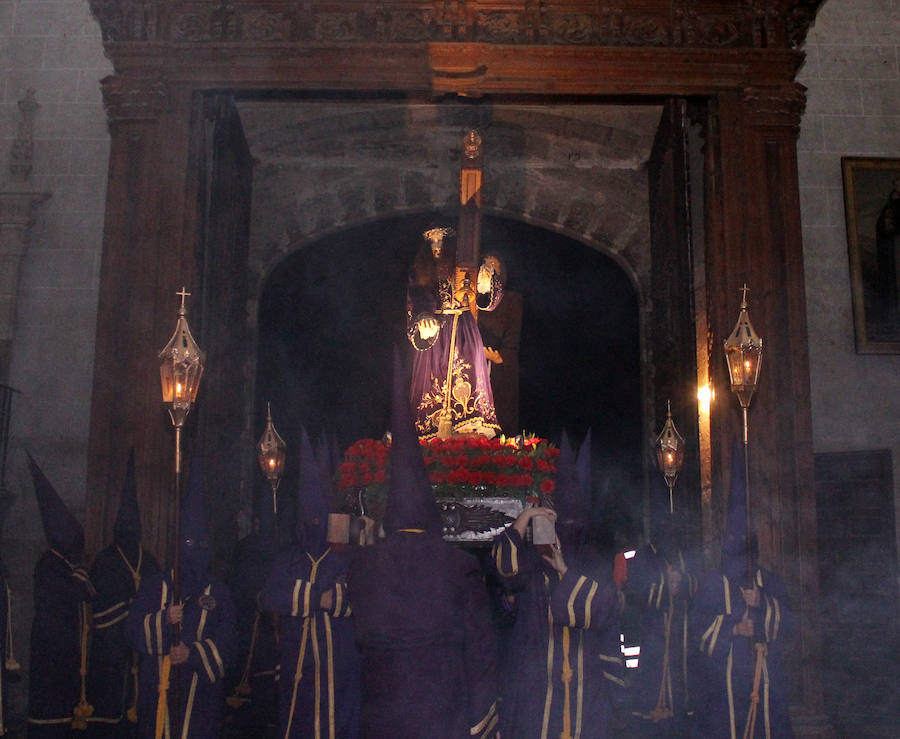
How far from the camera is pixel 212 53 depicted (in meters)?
9.81

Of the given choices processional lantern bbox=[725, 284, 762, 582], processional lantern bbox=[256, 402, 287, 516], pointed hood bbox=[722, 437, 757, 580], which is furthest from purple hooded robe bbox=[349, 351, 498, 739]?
processional lantern bbox=[256, 402, 287, 516]

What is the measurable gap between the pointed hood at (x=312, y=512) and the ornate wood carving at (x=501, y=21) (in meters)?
5.12

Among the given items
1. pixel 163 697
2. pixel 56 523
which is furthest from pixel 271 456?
pixel 163 697

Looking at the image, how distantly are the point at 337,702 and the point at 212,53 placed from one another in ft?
21.2

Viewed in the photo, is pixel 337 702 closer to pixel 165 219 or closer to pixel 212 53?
pixel 165 219

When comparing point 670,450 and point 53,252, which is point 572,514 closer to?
point 670,450

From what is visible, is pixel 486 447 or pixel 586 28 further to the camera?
pixel 586 28

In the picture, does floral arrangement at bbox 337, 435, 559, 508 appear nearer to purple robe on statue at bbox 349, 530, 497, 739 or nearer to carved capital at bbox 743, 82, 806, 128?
purple robe on statue at bbox 349, 530, 497, 739

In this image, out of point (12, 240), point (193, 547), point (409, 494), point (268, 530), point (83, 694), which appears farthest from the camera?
point (12, 240)

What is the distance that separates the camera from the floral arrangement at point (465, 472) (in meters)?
8.62

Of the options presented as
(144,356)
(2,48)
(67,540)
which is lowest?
(67,540)

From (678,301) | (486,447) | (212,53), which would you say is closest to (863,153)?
(678,301)

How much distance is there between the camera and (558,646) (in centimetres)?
613

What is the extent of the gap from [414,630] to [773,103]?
6957 millimetres
